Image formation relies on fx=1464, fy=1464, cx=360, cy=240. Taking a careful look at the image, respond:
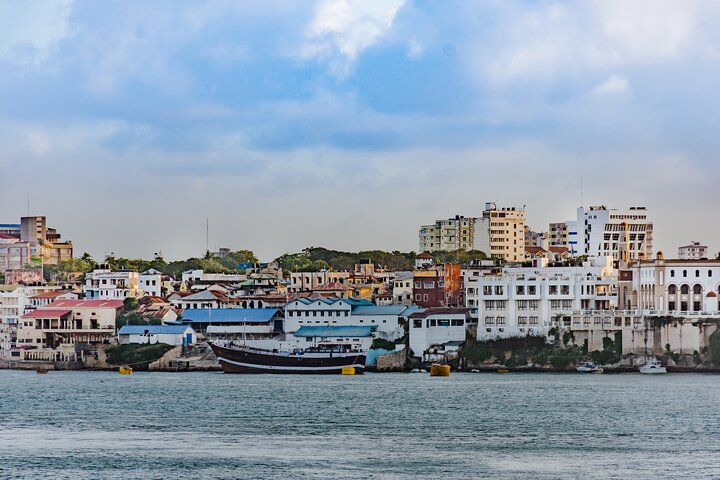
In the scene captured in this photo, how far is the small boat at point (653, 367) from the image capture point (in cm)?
8969

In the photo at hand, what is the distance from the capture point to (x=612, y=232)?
471 ft

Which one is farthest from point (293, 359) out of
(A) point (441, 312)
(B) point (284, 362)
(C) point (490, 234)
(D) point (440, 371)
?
(C) point (490, 234)

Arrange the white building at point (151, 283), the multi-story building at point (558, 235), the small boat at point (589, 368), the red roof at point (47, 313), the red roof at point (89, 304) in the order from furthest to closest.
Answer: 1. the multi-story building at point (558, 235)
2. the white building at point (151, 283)
3. the red roof at point (89, 304)
4. the red roof at point (47, 313)
5. the small boat at point (589, 368)

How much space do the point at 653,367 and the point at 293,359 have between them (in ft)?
75.2

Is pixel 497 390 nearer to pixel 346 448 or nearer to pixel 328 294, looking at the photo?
pixel 346 448

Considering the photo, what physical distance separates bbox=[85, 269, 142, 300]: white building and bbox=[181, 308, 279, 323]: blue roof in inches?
407

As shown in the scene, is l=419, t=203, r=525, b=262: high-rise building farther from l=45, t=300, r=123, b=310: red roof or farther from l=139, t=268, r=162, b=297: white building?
l=45, t=300, r=123, b=310: red roof

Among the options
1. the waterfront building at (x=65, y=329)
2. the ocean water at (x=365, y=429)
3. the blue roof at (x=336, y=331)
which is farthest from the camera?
the waterfront building at (x=65, y=329)

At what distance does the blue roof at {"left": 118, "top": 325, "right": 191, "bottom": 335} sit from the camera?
339 feet

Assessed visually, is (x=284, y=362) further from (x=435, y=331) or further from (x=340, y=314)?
(x=435, y=331)

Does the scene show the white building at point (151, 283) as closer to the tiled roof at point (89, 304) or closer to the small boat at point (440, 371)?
the tiled roof at point (89, 304)

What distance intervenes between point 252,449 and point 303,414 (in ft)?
40.7

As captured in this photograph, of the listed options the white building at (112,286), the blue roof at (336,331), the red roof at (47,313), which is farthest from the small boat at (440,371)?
the white building at (112,286)

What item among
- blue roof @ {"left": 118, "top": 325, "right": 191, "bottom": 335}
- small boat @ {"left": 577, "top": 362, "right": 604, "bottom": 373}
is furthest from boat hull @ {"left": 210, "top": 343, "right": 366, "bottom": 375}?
small boat @ {"left": 577, "top": 362, "right": 604, "bottom": 373}
